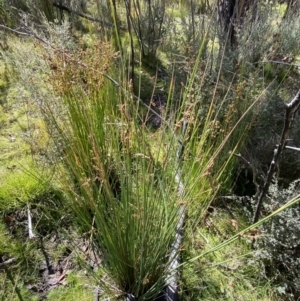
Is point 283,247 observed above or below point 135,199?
below

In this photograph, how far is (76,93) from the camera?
57.7 inches

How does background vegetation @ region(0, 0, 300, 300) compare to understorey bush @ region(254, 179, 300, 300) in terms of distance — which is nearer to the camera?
background vegetation @ region(0, 0, 300, 300)

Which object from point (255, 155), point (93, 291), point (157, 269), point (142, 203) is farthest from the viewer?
point (255, 155)

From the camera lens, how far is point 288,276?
1.46 m

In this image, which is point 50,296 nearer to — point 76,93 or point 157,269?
point 157,269

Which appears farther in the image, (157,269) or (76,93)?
(76,93)

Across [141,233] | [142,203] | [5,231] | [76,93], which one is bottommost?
[5,231]

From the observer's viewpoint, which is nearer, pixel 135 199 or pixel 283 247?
pixel 135 199

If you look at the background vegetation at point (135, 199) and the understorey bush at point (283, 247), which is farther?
the understorey bush at point (283, 247)

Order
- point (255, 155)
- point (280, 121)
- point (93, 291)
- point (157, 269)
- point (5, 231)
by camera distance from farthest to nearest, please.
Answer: point (280, 121) → point (255, 155) → point (5, 231) → point (93, 291) → point (157, 269)

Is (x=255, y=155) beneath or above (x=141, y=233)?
beneath

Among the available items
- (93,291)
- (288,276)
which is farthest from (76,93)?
(288,276)

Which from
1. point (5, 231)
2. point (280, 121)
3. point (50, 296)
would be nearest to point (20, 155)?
point (5, 231)

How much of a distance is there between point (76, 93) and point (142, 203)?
68 cm
